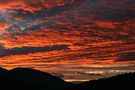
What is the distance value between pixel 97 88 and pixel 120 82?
41.8 feet

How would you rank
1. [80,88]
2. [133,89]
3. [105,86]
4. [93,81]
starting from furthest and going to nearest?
[93,81], [80,88], [105,86], [133,89]

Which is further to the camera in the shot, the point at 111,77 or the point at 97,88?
the point at 111,77

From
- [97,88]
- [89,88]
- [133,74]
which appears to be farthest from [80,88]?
[133,74]

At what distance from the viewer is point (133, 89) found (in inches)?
4958

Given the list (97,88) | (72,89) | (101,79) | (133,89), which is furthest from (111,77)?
(133,89)

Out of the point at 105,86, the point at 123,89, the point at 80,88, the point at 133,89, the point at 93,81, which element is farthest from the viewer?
the point at 93,81

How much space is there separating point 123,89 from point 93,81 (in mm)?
38459

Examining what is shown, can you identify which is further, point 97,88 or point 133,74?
point 133,74

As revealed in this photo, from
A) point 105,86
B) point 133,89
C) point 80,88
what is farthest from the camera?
point 80,88

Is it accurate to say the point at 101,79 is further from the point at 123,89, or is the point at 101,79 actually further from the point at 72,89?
the point at 123,89

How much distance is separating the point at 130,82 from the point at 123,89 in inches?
193

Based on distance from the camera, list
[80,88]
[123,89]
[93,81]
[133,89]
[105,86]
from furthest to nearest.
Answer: [93,81] < [80,88] < [105,86] < [123,89] < [133,89]

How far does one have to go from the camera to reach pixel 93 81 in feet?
566

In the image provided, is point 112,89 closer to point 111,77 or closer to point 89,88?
point 89,88
